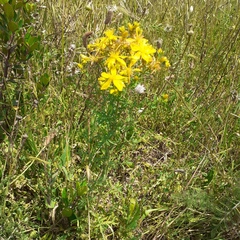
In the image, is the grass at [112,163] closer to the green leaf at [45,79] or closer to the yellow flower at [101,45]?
the green leaf at [45,79]

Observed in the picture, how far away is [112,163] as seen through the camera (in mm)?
1233

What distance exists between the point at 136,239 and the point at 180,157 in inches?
22.0

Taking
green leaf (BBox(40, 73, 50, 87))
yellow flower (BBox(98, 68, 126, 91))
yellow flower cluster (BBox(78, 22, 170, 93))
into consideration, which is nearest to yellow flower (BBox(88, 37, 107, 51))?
yellow flower cluster (BBox(78, 22, 170, 93))

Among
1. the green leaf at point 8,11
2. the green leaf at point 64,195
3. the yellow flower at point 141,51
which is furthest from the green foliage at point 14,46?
the yellow flower at point 141,51

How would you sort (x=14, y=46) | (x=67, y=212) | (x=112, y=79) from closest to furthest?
(x=112, y=79)
(x=67, y=212)
(x=14, y=46)

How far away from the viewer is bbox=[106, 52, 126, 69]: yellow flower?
3.57 feet

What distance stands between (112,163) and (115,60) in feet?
1.29

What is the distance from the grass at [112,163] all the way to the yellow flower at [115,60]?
123mm

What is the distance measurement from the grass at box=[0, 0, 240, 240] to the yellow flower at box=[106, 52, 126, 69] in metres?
0.12

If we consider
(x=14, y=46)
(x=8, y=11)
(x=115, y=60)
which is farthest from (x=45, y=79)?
(x=115, y=60)

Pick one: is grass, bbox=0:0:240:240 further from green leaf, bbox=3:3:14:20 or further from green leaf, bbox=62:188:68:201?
green leaf, bbox=3:3:14:20

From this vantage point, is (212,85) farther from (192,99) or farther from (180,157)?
(180,157)

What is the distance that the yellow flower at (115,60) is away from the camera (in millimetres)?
1087

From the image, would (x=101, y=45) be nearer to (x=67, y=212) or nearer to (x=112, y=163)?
(x=112, y=163)
